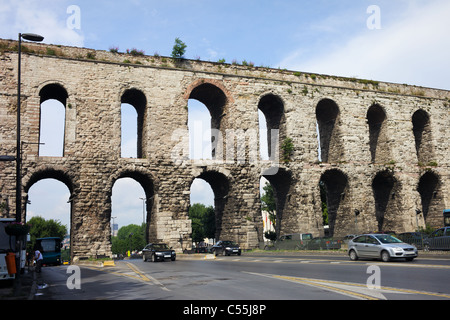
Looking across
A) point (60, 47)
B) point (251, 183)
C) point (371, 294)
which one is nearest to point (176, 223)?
point (251, 183)

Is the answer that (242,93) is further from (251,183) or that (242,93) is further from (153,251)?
(153,251)

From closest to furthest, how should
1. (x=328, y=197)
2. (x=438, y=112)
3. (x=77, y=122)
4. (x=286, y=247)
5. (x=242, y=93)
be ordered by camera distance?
1. (x=77, y=122)
2. (x=286, y=247)
3. (x=242, y=93)
4. (x=328, y=197)
5. (x=438, y=112)

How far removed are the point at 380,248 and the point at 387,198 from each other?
21381mm

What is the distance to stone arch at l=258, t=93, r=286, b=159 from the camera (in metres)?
34.1

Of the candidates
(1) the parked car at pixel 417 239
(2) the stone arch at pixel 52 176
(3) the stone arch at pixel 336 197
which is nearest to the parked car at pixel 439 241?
(1) the parked car at pixel 417 239

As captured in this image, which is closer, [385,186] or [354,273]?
[354,273]

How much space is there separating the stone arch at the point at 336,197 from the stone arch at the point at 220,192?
869cm

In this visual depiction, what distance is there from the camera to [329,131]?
36.9 meters

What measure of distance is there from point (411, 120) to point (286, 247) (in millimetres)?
18279

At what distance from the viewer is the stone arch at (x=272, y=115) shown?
34125 mm

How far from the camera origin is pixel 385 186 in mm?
38031

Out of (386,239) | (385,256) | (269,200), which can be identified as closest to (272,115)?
(386,239)

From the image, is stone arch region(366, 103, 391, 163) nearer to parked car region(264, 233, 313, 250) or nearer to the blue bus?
parked car region(264, 233, 313, 250)
